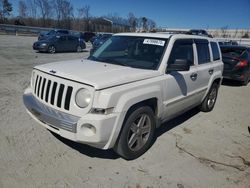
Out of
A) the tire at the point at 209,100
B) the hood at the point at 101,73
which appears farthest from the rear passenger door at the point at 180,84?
the tire at the point at 209,100

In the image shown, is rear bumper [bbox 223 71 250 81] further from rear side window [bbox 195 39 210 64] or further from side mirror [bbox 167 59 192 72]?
side mirror [bbox 167 59 192 72]

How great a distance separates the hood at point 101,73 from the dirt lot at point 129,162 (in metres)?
1.23

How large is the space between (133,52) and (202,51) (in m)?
1.79

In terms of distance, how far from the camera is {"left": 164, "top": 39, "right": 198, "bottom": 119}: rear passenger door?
13.2 feet

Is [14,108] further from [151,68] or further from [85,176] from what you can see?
[151,68]

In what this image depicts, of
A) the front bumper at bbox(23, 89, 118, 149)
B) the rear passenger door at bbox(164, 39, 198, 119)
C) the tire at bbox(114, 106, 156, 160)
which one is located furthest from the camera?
the rear passenger door at bbox(164, 39, 198, 119)

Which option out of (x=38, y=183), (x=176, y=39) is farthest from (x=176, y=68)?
(x=38, y=183)

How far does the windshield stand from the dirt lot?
57.7 inches

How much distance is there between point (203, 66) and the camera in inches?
203

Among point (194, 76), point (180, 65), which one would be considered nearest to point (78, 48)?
point (194, 76)

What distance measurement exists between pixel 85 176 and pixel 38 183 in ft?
1.96

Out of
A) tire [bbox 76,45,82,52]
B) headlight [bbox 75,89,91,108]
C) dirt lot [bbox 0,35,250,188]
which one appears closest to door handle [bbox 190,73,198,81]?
dirt lot [bbox 0,35,250,188]

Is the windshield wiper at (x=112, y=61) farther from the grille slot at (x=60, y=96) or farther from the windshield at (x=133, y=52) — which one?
the grille slot at (x=60, y=96)

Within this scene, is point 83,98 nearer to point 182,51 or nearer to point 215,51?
point 182,51
